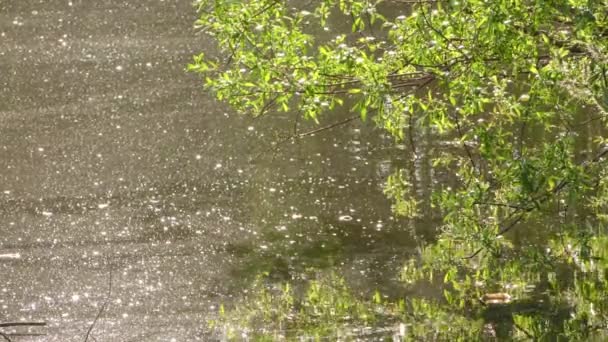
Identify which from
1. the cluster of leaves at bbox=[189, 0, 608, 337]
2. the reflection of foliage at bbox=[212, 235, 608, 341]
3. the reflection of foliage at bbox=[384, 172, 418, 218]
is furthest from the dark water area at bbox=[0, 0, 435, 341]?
the cluster of leaves at bbox=[189, 0, 608, 337]

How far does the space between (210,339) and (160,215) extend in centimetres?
242

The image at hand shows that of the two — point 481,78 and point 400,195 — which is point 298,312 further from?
point 400,195

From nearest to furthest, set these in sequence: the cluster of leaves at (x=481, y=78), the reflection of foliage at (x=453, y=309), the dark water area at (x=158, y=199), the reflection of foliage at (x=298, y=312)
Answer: the cluster of leaves at (x=481, y=78), the reflection of foliage at (x=453, y=309), the reflection of foliage at (x=298, y=312), the dark water area at (x=158, y=199)

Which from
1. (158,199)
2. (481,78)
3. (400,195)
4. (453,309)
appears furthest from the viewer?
(158,199)

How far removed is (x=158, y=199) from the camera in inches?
390

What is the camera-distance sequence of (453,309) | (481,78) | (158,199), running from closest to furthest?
(481,78) → (453,309) → (158,199)

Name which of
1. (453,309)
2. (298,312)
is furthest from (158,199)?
(453,309)

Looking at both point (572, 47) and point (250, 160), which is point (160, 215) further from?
point (572, 47)

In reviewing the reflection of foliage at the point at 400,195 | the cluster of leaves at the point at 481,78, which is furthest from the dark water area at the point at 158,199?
the cluster of leaves at the point at 481,78

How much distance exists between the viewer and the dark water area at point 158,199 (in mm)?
8102

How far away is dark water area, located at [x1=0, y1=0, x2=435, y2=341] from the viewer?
810 centimetres

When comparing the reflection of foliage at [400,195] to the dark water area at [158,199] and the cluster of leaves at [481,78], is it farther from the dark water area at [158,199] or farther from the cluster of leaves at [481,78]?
the cluster of leaves at [481,78]

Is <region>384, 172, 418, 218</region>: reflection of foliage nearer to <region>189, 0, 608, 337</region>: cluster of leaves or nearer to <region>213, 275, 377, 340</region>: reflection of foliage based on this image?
<region>213, 275, 377, 340</region>: reflection of foliage

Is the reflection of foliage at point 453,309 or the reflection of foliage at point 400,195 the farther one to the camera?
the reflection of foliage at point 400,195
